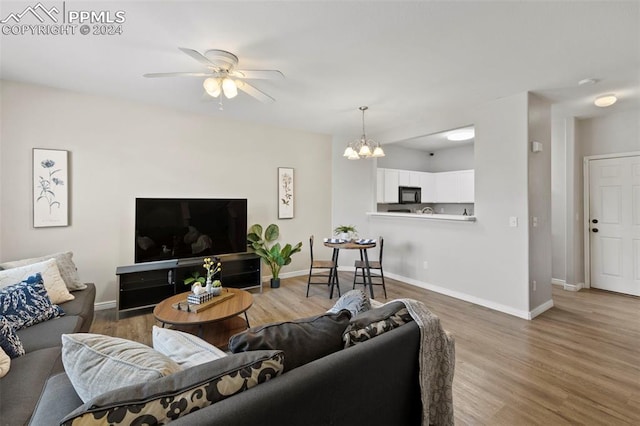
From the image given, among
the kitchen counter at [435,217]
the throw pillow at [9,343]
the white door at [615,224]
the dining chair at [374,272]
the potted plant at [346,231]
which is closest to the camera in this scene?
the throw pillow at [9,343]

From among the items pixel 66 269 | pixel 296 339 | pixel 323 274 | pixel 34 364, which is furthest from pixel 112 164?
pixel 296 339

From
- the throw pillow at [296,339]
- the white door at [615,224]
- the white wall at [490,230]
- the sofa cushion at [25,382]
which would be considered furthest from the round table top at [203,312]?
the white door at [615,224]

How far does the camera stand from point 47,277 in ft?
7.73

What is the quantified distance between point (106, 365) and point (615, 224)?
19.5 feet

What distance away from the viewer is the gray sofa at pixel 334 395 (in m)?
0.82

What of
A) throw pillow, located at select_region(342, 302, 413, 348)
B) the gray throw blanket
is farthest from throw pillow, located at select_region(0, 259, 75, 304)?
the gray throw blanket

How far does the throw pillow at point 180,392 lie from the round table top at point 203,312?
4.85 feet

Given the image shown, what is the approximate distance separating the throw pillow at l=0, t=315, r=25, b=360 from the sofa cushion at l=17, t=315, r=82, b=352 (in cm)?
10

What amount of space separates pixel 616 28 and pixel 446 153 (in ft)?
15.3

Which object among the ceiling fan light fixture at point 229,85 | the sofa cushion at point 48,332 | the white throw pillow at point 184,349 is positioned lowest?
the sofa cushion at point 48,332

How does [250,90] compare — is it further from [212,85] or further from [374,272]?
[374,272]

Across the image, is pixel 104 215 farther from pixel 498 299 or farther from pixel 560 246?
pixel 560 246

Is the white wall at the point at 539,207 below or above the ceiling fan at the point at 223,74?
below

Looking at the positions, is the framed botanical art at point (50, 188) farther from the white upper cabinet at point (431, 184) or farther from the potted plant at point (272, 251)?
the white upper cabinet at point (431, 184)
